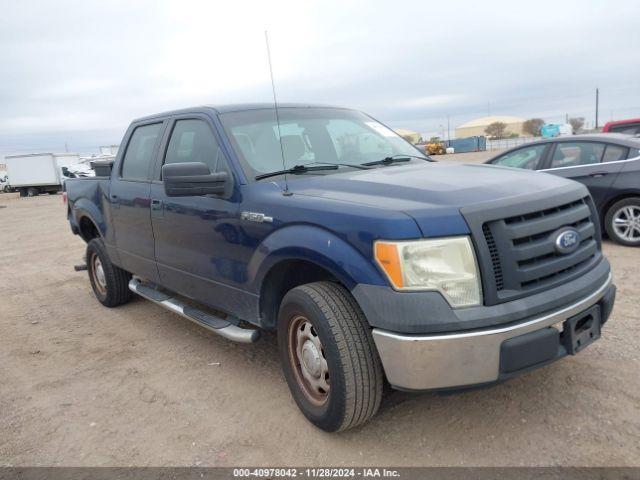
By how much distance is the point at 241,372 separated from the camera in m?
3.84

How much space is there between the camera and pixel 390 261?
7.94 feet

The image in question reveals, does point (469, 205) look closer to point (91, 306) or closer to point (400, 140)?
point (400, 140)

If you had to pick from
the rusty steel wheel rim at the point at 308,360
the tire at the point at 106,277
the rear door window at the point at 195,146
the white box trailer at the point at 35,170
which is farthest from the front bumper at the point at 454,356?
the white box trailer at the point at 35,170

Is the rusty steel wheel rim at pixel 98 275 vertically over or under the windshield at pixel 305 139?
under

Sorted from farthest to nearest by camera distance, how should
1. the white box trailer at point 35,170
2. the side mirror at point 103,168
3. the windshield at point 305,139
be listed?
the white box trailer at point 35,170 < the side mirror at point 103,168 < the windshield at point 305,139

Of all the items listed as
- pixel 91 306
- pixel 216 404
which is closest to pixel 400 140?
pixel 216 404

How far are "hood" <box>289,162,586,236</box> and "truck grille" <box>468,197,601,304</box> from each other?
0.12m

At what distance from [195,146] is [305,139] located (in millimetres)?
859

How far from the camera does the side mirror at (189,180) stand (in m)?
3.16

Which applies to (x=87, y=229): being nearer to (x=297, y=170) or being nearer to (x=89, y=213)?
(x=89, y=213)

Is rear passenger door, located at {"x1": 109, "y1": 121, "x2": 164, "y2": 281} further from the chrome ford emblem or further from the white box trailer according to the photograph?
the white box trailer

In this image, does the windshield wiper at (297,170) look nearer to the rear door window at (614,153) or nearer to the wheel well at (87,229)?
the wheel well at (87,229)

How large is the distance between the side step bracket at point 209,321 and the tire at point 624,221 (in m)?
5.48

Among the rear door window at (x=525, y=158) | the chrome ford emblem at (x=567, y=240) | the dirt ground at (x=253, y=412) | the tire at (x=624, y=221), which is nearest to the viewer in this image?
the chrome ford emblem at (x=567, y=240)
